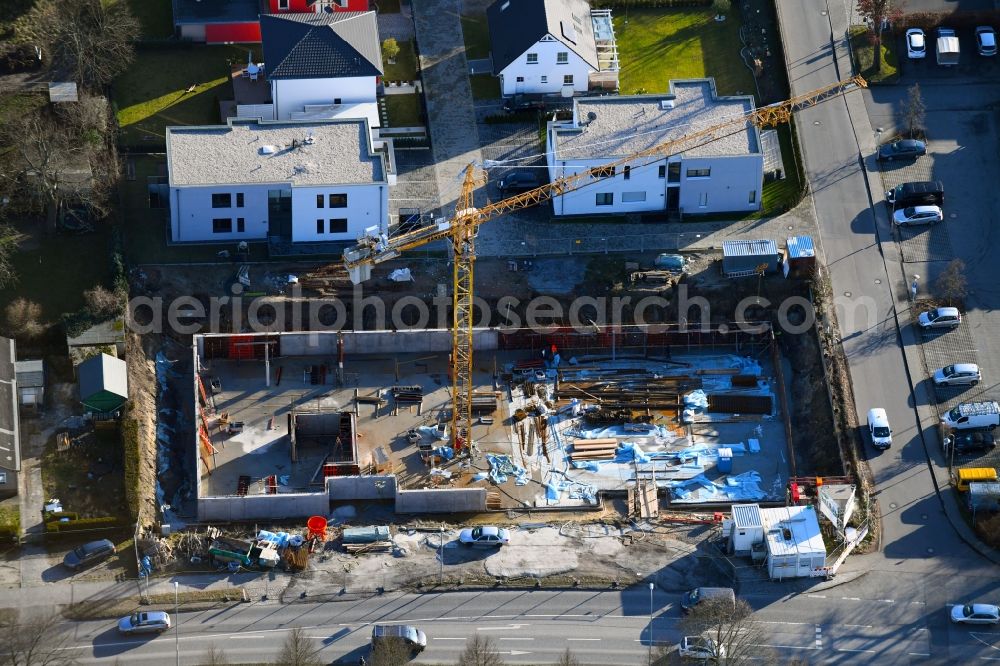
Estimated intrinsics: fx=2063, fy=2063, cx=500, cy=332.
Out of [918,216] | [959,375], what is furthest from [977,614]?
[918,216]

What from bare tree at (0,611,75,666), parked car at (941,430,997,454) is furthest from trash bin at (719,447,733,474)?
bare tree at (0,611,75,666)

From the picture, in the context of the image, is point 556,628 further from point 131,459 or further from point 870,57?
point 870,57

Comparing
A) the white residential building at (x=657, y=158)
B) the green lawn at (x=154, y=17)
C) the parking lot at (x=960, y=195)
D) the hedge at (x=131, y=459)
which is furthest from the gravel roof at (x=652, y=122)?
the hedge at (x=131, y=459)

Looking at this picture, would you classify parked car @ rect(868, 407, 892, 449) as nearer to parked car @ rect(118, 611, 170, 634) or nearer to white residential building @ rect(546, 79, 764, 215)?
white residential building @ rect(546, 79, 764, 215)

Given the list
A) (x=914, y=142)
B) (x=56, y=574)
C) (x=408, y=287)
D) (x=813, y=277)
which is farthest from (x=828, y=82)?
(x=56, y=574)

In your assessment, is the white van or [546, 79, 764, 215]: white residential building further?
[546, 79, 764, 215]: white residential building

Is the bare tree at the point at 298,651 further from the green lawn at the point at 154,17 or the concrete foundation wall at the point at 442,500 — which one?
the green lawn at the point at 154,17

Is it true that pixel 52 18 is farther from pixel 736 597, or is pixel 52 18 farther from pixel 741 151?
pixel 736 597
